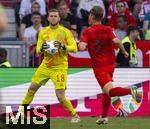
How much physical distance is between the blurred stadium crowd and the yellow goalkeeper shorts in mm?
3866

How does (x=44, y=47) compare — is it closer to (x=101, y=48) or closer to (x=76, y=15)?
(x=101, y=48)

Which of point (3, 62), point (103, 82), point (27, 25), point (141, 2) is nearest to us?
point (103, 82)

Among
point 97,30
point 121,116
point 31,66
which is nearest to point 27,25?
point 31,66

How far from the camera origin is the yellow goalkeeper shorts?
417 inches

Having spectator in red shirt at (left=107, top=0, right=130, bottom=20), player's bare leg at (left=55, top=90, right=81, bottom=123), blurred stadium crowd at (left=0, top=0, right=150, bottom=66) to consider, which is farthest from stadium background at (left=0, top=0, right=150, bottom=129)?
spectator in red shirt at (left=107, top=0, right=130, bottom=20)

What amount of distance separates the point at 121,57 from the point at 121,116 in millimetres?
1393

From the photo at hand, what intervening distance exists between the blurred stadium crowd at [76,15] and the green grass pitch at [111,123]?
3.36 m

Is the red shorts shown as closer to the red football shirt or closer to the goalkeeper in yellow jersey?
the red football shirt

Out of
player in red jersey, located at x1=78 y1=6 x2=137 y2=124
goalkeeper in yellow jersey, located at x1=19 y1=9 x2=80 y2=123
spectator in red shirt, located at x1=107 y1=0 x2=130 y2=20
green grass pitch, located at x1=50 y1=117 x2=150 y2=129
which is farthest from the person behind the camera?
spectator in red shirt, located at x1=107 y1=0 x2=130 y2=20

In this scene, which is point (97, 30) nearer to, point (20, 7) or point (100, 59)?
point (100, 59)

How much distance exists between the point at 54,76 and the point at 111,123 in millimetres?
1312

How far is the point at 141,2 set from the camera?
16.6 m

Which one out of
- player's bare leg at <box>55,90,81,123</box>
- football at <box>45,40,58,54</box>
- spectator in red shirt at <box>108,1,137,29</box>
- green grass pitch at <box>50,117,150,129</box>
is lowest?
green grass pitch at <box>50,117,150,129</box>

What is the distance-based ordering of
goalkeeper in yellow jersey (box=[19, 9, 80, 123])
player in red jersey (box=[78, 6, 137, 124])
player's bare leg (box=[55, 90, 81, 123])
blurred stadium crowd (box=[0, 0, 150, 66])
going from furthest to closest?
blurred stadium crowd (box=[0, 0, 150, 66])
player's bare leg (box=[55, 90, 81, 123])
goalkeeper in yellow jersey (box=[19, 9, 80, 123])
player in red jersey (box=[78, 6, 137, 124])
